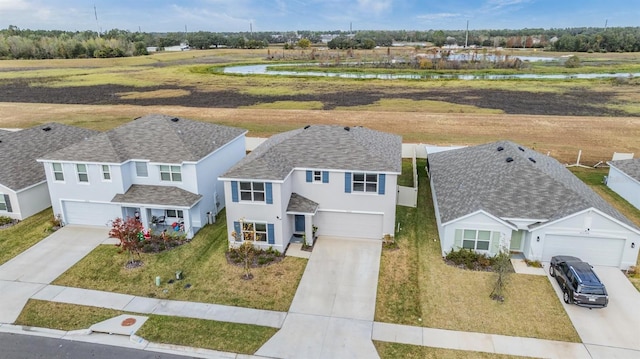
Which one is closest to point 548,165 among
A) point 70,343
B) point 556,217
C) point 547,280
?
point 556,217

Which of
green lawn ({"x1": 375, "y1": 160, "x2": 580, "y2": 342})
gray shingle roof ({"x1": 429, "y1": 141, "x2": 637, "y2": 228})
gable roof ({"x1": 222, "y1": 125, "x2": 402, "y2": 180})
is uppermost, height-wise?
gable roof ({"x1": 222, "y1": 125, "x2": 402, "y2": 180})

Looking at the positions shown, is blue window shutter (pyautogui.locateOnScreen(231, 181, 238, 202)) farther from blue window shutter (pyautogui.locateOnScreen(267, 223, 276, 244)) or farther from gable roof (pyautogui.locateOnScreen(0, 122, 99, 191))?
gable roof (pyautogui.locateOnScreen(0, 122, 99, 191))

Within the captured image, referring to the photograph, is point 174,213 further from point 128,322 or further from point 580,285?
point 580,285

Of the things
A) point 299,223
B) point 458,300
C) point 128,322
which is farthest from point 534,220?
point 128,322

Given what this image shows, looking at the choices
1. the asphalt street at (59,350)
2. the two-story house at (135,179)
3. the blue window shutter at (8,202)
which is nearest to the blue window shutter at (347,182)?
the two-story house at (135,179)

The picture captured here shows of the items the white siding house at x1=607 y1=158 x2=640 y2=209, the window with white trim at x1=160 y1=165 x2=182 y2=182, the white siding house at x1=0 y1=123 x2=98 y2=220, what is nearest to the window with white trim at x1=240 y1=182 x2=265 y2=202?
the window with white trim at x1=160 y1=165 x2=182 y2=182

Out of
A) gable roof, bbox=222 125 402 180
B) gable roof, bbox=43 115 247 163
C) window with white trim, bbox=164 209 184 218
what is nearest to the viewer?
gable roof, bbox=222 125 402 180

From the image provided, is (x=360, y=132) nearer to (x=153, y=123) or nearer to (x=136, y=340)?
(x=153, y=123)
